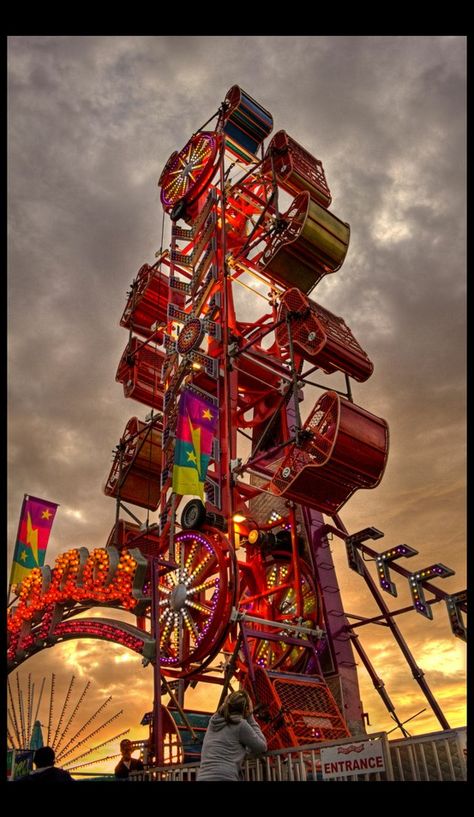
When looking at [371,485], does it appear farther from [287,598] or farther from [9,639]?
[9,639]

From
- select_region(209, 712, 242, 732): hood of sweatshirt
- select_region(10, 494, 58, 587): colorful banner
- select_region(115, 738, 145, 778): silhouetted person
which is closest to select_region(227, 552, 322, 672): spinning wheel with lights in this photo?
select_region(115, 738, 145, 778): silhouetted person

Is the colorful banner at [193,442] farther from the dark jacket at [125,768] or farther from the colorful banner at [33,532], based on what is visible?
the dark jacket at [125,768]

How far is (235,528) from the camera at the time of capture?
20.6 meters

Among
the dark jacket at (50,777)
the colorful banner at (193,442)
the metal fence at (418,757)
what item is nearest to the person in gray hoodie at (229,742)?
the dark jacket at (50,777)

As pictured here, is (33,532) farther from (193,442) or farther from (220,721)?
(220,721)

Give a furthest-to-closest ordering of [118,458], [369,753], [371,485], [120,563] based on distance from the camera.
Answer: [118,458]
[371,485]
[120,563]
[369,753]

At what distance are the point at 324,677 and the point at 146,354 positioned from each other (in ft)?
56.5

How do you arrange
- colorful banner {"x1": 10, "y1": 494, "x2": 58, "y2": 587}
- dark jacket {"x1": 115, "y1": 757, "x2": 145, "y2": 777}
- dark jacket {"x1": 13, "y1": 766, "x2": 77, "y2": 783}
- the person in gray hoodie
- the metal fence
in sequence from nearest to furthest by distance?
dark jacket {"x1": 13, "y1": 766, "x2": 77, "y2": 783}, the person in gray hoodie, the metal fence, dark jacket {"x1": 115, "y1": 757, "x2": 145, "y2": 777}, colorful banner {"x1": 10, "y1": 494, "x2": 58, "y2": 587}

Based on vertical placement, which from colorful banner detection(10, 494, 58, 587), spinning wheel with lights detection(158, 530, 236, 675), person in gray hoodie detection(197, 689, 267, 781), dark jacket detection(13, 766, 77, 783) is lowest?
dark jacket detection(13, 766, 77, 783)

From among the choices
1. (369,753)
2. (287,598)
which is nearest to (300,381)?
(287,598)

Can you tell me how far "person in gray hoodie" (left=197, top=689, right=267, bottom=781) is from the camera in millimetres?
6629

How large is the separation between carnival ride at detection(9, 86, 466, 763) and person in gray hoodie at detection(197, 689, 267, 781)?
9832 millimetres

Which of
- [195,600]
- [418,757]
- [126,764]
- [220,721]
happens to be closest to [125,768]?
[126,764]

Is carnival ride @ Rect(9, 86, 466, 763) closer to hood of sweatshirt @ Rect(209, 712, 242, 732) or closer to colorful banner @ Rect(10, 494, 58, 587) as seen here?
colorful banner @ Rect(10, 494, 58, 587)
